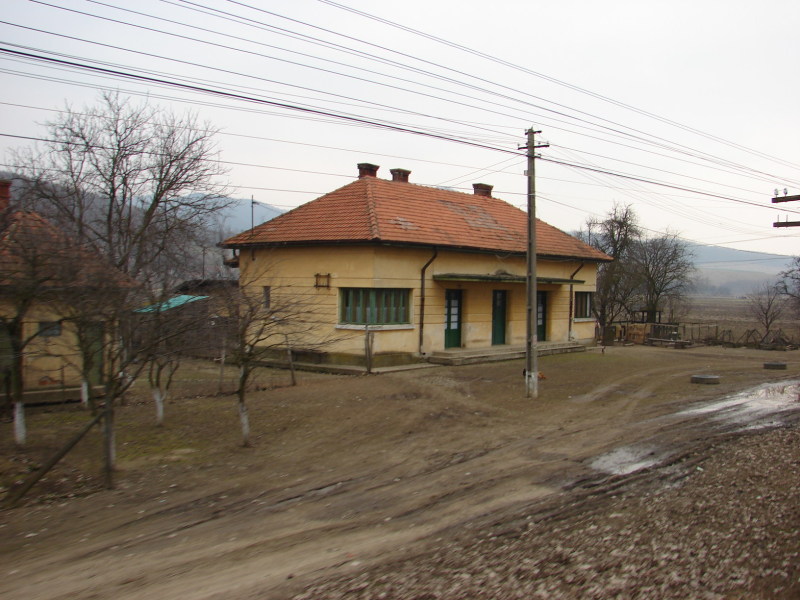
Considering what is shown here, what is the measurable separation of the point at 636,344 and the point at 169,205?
25.7m

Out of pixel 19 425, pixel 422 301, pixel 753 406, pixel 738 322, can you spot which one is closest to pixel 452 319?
pixel 422 301

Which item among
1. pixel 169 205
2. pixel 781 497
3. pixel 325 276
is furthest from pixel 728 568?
pixel 169 205

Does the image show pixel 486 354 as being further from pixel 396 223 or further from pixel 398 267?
pixel 396 223

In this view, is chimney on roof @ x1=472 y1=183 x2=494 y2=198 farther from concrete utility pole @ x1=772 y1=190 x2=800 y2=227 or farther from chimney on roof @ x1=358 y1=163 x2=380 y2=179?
concrete utility pole @ x1=772 y1=190 x2=800 y2=227

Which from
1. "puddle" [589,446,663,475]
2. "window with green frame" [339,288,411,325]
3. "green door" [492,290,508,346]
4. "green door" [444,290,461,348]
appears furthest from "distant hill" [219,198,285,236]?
"puddle" [589,446,663,475]

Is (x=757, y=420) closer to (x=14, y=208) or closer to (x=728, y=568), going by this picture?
(x=728, y=568)

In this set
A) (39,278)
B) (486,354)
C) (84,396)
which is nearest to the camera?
(39,278)

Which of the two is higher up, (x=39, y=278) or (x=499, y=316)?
(x=39, y=278)

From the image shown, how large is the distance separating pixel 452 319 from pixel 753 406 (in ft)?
36.5

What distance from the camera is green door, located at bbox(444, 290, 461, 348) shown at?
907 inches

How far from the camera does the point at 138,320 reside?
27.8 ft

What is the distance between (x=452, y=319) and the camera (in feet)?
76.5

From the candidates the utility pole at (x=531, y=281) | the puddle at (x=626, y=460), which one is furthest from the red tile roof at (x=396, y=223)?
the puddle at (x=626, y=460)

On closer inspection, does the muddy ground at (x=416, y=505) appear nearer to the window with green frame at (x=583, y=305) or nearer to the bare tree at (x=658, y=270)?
the window with green frame at (x=583, y=305)
